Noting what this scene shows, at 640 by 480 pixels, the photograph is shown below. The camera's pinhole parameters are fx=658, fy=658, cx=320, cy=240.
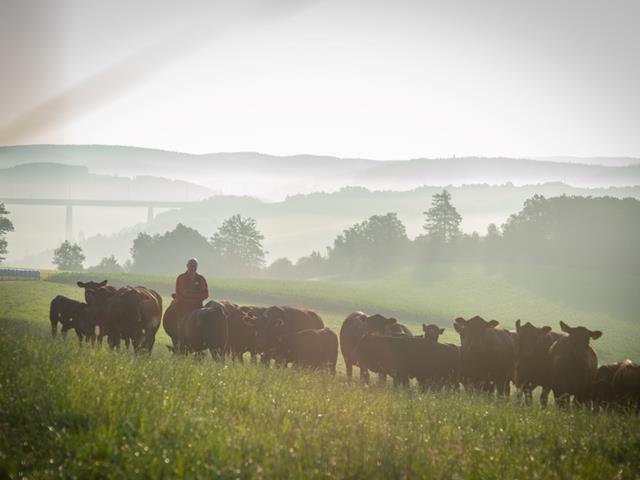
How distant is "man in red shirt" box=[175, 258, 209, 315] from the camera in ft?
63.5

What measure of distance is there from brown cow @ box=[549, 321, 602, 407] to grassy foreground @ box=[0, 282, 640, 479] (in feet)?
11.0

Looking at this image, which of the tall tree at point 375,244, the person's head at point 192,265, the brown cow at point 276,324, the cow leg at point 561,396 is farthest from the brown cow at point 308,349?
the tall tree at point 375,244

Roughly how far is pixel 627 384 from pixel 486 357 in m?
3.74

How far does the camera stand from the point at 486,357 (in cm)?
1741

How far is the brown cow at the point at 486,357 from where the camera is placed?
17.3m

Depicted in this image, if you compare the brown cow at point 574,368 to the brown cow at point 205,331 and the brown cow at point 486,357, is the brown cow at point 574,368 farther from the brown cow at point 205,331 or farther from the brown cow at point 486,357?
the brown cow at point 205,331

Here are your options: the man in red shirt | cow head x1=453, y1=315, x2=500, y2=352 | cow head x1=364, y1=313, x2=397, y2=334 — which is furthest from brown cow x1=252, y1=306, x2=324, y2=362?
cow head x1=453, y1=315, x2=500, y2=352

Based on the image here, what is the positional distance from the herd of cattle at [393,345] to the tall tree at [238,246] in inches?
2680

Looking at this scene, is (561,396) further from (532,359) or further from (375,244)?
(375,244)

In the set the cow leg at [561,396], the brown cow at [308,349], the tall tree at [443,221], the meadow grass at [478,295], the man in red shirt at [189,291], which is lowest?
the meadow grass at [478,295]

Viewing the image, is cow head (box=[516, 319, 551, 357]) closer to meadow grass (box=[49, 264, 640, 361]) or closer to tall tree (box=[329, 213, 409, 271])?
meadow grass (box=[49, 264, 640, 361])

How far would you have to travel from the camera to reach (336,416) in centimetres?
1016

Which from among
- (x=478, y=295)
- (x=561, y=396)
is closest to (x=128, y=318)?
(x=561, y=396)

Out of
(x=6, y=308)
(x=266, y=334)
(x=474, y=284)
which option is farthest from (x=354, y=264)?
(x=266, y=334)
